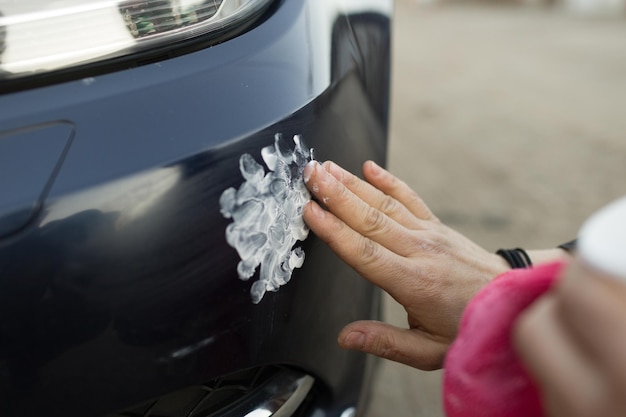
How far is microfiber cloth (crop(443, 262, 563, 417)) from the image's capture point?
80 cm

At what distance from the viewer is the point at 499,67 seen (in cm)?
565

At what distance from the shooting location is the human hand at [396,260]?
41.8 inches

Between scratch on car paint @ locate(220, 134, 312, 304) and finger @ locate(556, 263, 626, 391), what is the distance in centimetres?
49

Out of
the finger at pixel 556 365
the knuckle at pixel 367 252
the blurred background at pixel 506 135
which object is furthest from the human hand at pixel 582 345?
the blurred background at pixel 506 135

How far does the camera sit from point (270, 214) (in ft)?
3.28

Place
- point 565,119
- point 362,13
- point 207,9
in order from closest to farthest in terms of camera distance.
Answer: point 207,9
point 362,13
point 565,119

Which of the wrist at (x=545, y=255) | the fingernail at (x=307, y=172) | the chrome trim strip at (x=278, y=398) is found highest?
the fingernail at (x=307, y=172)

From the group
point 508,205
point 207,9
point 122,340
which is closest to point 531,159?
point 508,205

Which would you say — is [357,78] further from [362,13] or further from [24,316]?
[24,316]

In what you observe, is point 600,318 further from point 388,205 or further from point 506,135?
point 506,135

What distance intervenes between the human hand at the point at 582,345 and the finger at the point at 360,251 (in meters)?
0.42

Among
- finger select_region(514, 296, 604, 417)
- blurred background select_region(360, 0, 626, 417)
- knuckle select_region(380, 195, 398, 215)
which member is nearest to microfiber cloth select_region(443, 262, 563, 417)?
finger select_region(514, 296, 604, 417)

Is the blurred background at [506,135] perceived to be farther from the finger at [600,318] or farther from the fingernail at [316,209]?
the finger at [600,318]

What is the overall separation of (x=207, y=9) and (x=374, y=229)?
17.4 inches
